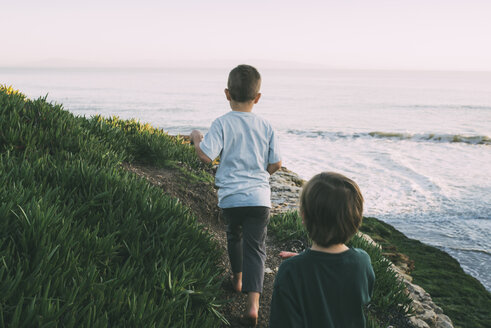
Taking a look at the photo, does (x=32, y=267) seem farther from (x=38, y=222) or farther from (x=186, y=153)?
(x=186, y=153)

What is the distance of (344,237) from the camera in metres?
1.81

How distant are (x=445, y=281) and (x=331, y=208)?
540cm

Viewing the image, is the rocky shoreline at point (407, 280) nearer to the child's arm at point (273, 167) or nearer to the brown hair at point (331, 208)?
the child's arm at point (273, 167)

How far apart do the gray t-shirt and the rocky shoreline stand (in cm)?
215

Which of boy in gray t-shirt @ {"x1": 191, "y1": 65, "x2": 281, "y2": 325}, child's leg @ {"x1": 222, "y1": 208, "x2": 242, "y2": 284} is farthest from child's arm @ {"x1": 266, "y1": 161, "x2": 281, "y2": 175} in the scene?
child's leg @ {"x1": 222, "y1": 208, "x2": 242, "y2": 284}

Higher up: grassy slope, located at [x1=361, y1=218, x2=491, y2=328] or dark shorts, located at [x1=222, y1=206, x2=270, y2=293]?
dark shorts, located at [x1=222, y1=206, x2=270, y2=293]

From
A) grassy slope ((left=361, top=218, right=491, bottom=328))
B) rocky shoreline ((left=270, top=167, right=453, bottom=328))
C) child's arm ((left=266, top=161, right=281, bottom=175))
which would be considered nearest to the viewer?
child's arm ((left=266, top=161, right=281, bottom=175))

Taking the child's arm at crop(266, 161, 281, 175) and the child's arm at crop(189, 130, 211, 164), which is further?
the child's arm at crop(266, 161, 281, 175)

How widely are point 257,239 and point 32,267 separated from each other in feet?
5.00

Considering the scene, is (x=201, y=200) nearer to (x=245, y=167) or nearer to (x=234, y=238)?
(x=234, y=238)

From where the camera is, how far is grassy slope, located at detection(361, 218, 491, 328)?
5256 mm

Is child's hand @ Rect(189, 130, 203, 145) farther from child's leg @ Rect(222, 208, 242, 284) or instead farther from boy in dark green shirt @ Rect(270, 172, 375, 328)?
boy in dark green shirt @ Rect(270, 172, 375, 328)

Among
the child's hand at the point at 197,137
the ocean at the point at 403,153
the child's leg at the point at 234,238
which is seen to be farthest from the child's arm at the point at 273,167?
the ocean at the point at 403,153

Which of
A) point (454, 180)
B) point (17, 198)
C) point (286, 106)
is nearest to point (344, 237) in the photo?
point (17, 198)
